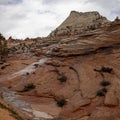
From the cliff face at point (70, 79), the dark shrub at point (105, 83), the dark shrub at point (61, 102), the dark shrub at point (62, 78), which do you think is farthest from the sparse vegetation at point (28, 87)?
the dark shrub at point (105, 83)

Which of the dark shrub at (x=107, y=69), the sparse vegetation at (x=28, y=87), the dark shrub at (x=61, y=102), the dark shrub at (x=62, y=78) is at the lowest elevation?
the dark shrub at (x=61, y=102)

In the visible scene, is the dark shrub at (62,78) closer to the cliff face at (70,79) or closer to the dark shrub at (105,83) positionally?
the cliff face at (70,79)

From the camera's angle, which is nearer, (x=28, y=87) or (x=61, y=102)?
(x=61, y=102)

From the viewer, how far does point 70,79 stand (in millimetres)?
44000

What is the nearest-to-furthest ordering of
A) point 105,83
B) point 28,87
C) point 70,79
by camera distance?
point 105,83, point 28,87, point 70,79

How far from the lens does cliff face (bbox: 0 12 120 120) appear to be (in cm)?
3706

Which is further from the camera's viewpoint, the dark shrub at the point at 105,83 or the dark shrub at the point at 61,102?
the dark shrub at the point at 105,83

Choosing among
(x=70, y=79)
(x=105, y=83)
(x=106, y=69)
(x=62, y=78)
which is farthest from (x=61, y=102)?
(x=106, y=69)

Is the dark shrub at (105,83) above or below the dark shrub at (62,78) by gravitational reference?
below

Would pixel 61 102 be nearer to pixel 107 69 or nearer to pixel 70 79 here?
pixel 70 79

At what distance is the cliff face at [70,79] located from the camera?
3706 cm

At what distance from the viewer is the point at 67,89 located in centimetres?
4188

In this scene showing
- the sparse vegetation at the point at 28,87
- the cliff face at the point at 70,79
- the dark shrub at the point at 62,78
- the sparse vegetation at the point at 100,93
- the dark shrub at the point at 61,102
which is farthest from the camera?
the dark shrub at the point at 62,78

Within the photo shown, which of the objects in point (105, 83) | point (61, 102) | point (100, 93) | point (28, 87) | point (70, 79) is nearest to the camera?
point (61, 102)
